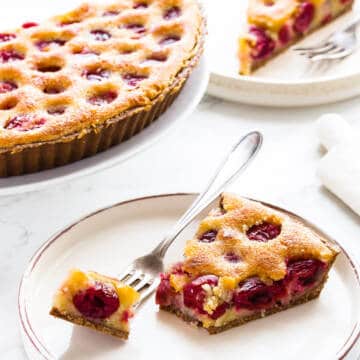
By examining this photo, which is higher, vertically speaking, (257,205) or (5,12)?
(257,205)

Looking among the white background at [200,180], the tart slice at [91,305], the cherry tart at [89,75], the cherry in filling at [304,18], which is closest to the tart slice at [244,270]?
the tart slice at [91,305]

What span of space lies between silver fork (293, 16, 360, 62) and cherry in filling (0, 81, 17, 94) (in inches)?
44.3

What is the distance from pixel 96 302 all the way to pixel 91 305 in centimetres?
1

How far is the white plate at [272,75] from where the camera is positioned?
265 cm

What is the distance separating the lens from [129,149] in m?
2.05

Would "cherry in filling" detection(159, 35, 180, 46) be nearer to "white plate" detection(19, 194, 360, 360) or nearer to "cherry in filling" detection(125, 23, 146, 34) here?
"cherry in filling" detection(125, 23, 146, 34)

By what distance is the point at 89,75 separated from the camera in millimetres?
2191

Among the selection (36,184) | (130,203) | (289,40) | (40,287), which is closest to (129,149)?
(130,203)

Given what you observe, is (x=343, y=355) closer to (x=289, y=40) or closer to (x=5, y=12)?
(x=289, y=40)

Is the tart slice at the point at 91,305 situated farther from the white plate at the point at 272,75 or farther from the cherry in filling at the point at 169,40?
the white plate at the point at 272,75

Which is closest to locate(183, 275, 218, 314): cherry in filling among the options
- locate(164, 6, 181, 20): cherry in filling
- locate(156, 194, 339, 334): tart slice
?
locate(156, 194, 339, 334): tart slice

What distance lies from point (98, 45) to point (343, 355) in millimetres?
1044

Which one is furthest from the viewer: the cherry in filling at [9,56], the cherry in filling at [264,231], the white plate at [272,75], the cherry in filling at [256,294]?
the white plate at [272,75]

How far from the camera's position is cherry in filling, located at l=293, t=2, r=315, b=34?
313cm
